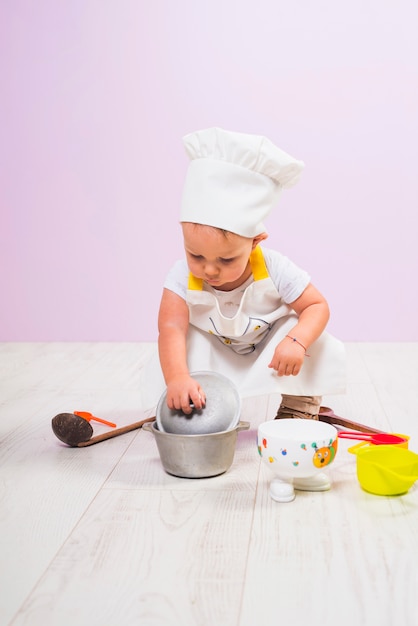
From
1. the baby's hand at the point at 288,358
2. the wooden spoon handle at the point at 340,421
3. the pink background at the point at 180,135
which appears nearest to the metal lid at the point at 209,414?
the baby's hand at the point at 288,358

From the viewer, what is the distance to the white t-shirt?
1.72m

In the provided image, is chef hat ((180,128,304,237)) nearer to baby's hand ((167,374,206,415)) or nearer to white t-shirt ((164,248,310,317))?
white t-shirt ((164,248,310,317))

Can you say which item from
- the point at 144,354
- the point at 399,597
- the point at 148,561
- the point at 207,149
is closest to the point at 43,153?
the point at 144,354

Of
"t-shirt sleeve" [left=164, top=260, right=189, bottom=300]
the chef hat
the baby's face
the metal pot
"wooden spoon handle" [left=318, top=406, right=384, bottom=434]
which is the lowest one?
"wooden spoon handle" [left=318, top=406, right=384, bottom=434]

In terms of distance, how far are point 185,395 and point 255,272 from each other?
0.36m

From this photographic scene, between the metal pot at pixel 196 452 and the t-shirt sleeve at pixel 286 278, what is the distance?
0.35 metres

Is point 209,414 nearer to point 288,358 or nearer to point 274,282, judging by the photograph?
point 288,358

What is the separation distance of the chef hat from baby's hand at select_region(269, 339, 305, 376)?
0.24 metres

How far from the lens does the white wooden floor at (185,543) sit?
1.00 meters

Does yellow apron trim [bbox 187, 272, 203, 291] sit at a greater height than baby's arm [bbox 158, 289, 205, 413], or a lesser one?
greater

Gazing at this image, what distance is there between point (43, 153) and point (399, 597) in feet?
8.02

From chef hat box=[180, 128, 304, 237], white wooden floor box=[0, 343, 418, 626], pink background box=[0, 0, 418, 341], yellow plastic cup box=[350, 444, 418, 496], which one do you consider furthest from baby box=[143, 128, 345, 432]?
pink background box=[0, 0, 418, 341]

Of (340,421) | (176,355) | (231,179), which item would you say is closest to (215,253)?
(231,179)

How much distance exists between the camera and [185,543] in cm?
A: 119
